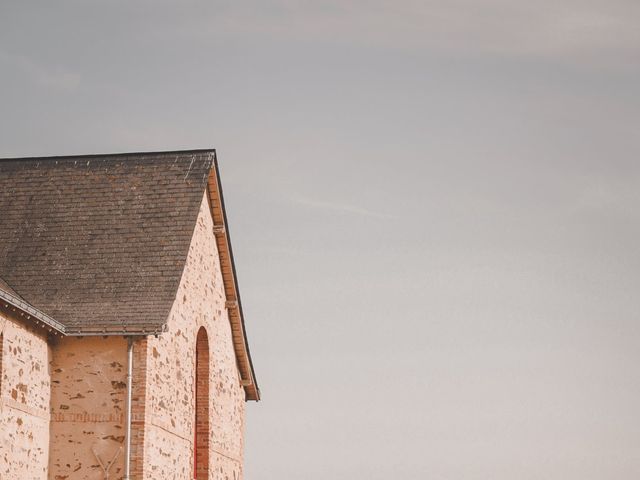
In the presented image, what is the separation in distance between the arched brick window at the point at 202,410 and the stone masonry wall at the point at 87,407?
3634 mm

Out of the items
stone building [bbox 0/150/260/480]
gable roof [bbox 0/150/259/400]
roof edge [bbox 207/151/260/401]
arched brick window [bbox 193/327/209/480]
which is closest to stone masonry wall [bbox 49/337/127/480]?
stone building [bbox 0/150/260/480]

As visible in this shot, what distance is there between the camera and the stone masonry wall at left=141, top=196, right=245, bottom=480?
797 inches

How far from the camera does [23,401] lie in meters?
19.0

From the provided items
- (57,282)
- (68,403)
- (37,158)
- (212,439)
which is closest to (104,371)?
(68,403)

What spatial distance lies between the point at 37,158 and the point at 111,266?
4472 millimetres

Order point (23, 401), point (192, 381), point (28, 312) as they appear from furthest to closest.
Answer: point (192, 381) → point (23, 401) → point (28, 312)

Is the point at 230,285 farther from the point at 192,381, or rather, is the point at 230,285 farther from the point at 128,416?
the point at 128,416

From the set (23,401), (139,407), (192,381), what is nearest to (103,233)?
(192,381)

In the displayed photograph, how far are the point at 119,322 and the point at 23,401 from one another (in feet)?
7.43

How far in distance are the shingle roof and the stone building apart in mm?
29

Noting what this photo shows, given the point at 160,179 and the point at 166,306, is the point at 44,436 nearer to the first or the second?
the point at 166,306

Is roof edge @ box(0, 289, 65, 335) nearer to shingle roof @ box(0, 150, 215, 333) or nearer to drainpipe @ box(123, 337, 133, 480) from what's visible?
shingle roof @ box(0, 150, 215, 333)

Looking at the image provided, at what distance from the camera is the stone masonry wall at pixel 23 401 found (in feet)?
60.3

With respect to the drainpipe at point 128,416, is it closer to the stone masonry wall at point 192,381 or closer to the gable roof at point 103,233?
the stone masonry wall at point 192,381
